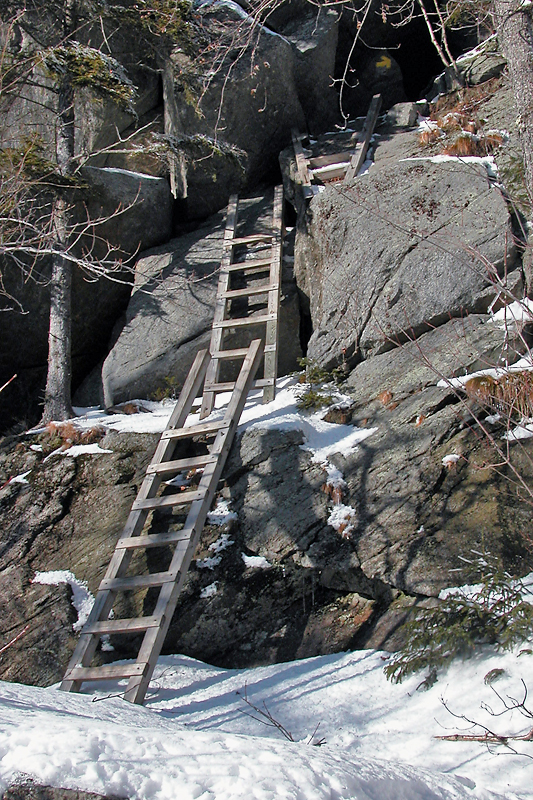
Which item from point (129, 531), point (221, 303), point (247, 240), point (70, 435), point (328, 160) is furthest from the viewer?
point (328, 160)

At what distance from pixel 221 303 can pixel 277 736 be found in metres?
5.83

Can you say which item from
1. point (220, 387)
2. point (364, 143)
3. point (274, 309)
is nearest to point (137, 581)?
point (220, 387)

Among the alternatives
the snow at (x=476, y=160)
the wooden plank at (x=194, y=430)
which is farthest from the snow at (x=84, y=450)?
the snow at (x=476, y=160)

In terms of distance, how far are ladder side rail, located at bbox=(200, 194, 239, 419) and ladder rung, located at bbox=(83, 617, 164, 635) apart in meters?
2.72

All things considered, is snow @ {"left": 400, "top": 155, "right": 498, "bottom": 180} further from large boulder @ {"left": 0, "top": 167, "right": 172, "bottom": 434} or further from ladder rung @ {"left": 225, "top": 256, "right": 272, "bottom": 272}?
large boulder @ {"left": 0, "top": 167, "right": 172, "bottom": 434}

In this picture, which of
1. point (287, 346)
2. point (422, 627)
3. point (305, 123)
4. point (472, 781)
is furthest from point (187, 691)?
point (305, 123)

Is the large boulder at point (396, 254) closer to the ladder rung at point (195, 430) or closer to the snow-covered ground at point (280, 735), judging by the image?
the ladder rung at point (195, 430)

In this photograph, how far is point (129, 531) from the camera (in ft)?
18.4

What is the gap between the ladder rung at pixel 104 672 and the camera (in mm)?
4445

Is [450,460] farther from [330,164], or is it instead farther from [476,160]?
[330,164]

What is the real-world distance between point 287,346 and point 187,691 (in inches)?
203

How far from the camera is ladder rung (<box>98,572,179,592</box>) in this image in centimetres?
500

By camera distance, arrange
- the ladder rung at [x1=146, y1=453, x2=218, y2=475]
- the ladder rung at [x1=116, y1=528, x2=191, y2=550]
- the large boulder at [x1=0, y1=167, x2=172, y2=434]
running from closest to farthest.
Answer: the ladder rung at [x1=116, y1=528, x2=191, y2=550]
the ladder rung at [x1=146, y1=453, x2=218, y2=475]
the large boulder at [x1=0, y1=167, x2=172, y2=434]

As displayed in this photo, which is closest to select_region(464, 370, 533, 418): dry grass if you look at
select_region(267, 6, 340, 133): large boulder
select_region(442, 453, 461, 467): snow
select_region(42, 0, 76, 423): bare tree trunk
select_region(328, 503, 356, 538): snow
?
select_region(442, 453, 461, 467): snow
